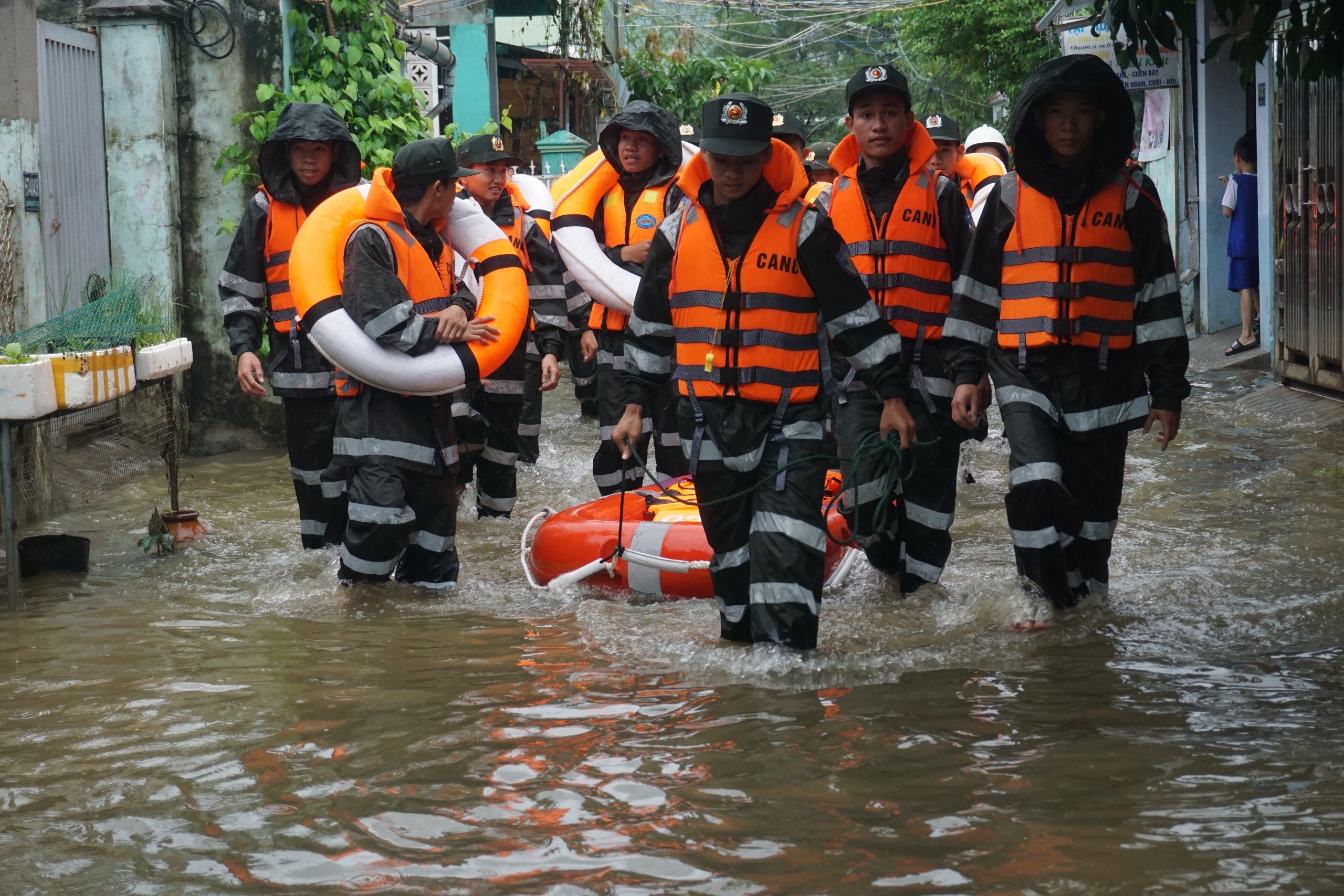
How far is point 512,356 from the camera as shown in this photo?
297 inches

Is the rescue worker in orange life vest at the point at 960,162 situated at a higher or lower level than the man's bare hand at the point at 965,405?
higher

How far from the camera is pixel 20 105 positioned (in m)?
8.33

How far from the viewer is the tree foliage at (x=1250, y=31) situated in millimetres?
4867

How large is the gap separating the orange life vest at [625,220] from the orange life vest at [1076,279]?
108 inches

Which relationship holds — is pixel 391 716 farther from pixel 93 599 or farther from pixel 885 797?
pixel 93 599

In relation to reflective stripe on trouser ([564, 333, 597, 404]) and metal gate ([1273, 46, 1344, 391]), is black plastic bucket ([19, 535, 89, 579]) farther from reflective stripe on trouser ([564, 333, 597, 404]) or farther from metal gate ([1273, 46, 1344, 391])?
metal gate ([1273, 46, 1344, 391])

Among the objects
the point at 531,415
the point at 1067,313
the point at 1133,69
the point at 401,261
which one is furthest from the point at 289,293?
the point at 1133,69

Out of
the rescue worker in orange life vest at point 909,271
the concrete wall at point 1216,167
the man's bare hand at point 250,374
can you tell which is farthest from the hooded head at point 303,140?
the concrete wall at point 1216,167

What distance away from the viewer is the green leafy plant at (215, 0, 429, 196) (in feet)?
34.9

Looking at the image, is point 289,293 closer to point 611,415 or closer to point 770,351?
point 611,415

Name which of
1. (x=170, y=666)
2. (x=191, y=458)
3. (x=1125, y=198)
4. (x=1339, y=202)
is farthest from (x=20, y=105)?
(x=1339, y=202)

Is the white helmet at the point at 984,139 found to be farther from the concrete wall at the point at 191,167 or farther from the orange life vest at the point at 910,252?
the concrete wall at the point at 191,167

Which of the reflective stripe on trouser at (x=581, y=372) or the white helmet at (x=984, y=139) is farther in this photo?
the white helmet at (x=984, y=139)

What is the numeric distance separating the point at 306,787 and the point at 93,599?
9.65ft
